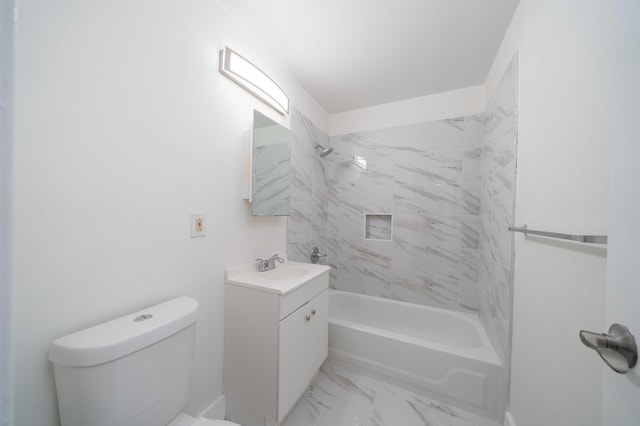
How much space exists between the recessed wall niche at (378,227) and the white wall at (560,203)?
1.16m

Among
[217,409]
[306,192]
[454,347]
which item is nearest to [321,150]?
[306,192]

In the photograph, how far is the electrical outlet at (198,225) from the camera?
1056 millimetres

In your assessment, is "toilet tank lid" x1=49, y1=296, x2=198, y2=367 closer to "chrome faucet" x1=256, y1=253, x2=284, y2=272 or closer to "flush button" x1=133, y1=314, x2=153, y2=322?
"flush button" x1=133, y1=314, x2=153, y2=322

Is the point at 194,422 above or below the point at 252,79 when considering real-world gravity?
below

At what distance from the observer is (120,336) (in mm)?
661

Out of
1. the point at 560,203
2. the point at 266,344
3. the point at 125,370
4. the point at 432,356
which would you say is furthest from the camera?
the point at 432,356

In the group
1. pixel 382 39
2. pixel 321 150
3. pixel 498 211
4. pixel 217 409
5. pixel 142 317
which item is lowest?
pixel 217 409

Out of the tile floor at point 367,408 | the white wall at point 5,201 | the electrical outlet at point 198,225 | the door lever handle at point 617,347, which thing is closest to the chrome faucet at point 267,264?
the electrical outlet at point 198,225

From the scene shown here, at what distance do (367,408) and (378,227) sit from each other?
4.78ft

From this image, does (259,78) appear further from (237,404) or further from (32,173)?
(237,404)

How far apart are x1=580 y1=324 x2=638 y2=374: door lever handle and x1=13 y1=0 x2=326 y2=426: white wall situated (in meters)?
1.27

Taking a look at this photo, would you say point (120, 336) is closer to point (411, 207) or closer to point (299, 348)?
point (299, 348)

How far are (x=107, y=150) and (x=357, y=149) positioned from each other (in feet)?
6.55

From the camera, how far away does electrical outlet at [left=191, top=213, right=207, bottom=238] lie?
1056 millimetres
